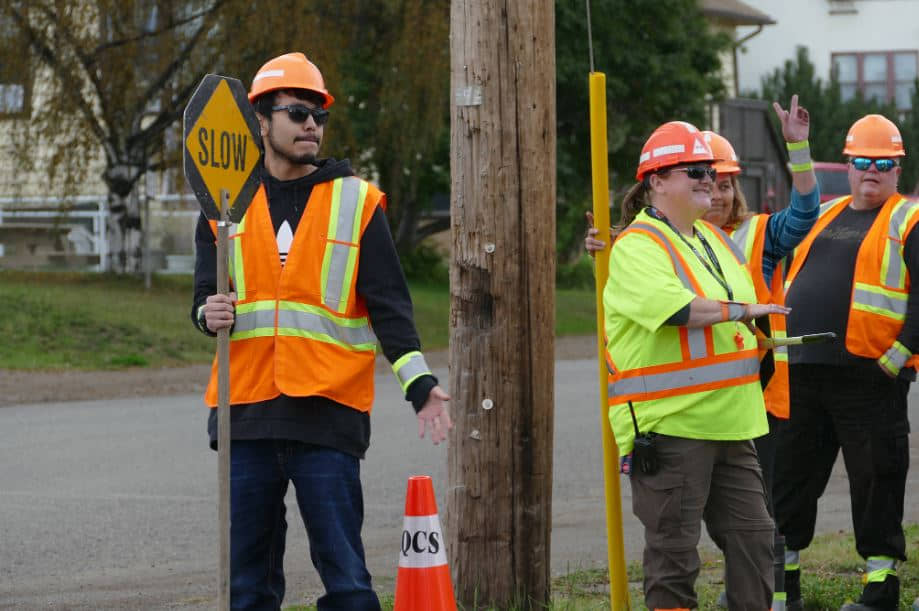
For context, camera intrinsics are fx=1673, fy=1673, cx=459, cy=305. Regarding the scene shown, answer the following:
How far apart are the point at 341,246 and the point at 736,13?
53704 mm

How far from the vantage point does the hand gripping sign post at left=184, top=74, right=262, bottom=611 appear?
4656 mm

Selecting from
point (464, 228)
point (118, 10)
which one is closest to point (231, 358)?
point (464, 228)

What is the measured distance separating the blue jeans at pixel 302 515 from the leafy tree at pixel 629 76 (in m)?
27.0

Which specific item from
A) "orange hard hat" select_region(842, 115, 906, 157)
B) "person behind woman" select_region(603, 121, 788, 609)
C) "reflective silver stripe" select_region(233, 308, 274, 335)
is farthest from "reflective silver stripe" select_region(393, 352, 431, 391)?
"orange hard hat" select_region(842, 115, 906, 157)

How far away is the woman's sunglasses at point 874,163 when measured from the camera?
699 cm

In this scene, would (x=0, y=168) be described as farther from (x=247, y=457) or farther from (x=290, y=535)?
(x=247, y=457)

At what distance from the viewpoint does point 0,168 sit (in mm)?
25953

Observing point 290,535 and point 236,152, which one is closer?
point 236,152

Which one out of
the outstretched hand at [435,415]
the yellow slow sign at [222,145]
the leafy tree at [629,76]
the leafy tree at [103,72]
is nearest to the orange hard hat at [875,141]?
the outstretched hand at [435,415]

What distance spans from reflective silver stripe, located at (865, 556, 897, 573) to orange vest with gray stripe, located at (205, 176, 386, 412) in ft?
8.83

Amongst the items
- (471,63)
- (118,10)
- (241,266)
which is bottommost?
(241,266)

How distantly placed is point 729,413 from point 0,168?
2217cm

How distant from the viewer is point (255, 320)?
199 inches

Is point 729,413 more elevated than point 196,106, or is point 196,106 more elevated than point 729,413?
point 196,106
